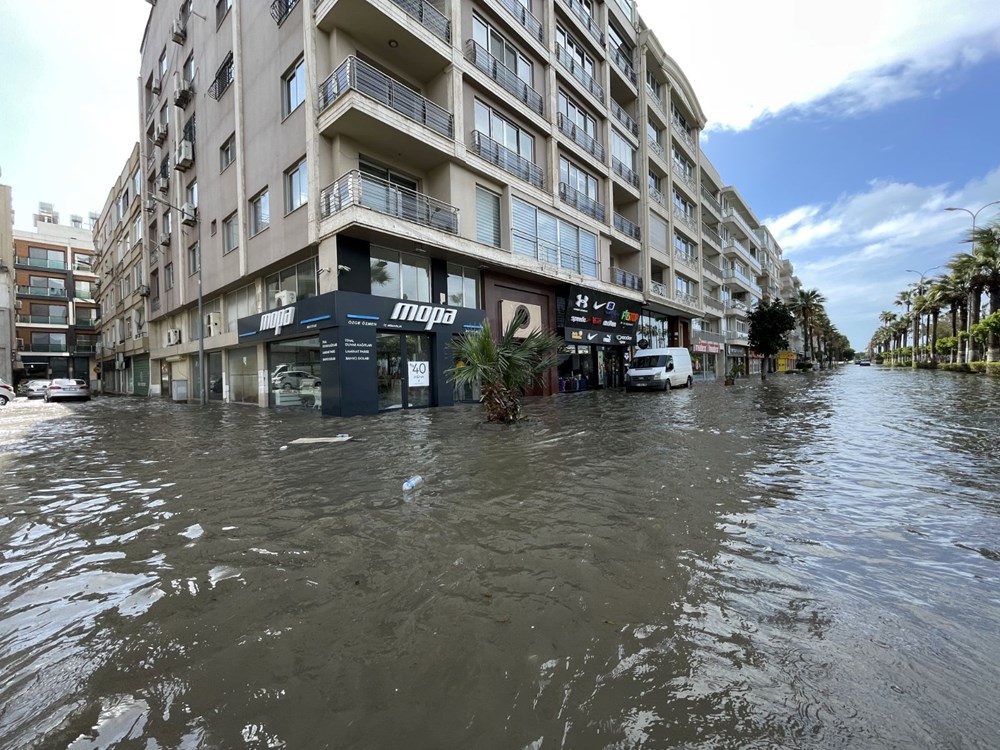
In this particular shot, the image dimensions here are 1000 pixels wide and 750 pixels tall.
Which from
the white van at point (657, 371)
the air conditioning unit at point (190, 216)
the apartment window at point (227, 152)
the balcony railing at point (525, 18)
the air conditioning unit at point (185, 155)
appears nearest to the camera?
the balcony railing at point (525, 18)

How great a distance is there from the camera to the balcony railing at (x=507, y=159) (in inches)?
705

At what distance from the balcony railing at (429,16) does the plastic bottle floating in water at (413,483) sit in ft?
52.5

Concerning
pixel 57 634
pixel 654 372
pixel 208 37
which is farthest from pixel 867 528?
pixel 208 37

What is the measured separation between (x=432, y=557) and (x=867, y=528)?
12.3 ft

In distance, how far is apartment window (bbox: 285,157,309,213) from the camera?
624 inches

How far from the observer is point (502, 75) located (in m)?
19.2

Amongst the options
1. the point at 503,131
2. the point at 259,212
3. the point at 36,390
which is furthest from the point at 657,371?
the point at 36,390

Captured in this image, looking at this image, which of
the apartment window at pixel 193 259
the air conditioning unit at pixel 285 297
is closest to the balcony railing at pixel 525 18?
the air conditioning unit at pixel 285 297

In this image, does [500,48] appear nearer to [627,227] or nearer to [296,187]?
[296,187]

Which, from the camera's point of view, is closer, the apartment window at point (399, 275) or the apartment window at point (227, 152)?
the apartment window at point (399, 275)

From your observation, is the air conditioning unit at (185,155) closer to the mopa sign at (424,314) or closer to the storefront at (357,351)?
the storefront at (357,351)

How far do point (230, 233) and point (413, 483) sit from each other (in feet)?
70.0

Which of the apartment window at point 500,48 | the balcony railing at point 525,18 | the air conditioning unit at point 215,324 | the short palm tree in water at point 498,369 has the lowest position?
the short palm tree in water at point 498,369

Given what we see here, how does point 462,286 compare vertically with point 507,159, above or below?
below
